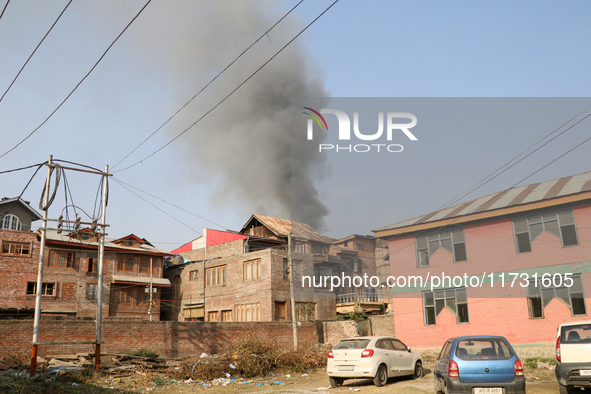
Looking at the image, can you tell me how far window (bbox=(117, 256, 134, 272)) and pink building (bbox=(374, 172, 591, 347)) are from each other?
2589 cm

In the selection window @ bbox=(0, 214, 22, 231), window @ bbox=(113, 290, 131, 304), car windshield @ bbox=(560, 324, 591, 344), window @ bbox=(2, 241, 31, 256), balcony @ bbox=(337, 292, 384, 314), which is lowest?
car windshield @ bbox=(560, 324, 591, 344)

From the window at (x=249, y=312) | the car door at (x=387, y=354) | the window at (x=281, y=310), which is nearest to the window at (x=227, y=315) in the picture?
the window at (x=249, y=312)

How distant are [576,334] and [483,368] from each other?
8.24ft

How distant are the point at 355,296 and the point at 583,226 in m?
16.3

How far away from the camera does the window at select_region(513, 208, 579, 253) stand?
19359 mm

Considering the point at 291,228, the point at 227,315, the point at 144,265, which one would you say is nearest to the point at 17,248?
the point at 144,265

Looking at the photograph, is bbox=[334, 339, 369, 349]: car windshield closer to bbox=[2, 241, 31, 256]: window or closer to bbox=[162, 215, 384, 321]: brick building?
bbox=[162, 215, 384, 321]: brick building

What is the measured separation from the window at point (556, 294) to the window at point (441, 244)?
11.0ft

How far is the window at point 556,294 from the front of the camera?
1894cm

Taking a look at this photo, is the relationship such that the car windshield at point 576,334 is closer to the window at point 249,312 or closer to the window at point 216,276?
the window at point 249,312

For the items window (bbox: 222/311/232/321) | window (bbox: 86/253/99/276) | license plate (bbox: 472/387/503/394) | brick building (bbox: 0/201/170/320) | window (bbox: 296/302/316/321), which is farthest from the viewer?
window (bbox: 86/253/99/276)

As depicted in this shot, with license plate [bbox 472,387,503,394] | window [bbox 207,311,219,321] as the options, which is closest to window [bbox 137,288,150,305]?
window [bbox 207,311,219,321]

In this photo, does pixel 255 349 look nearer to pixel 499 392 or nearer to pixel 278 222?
pixel 499 392

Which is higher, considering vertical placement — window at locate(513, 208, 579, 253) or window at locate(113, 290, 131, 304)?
window at locate(513, 208, 579, 253)
